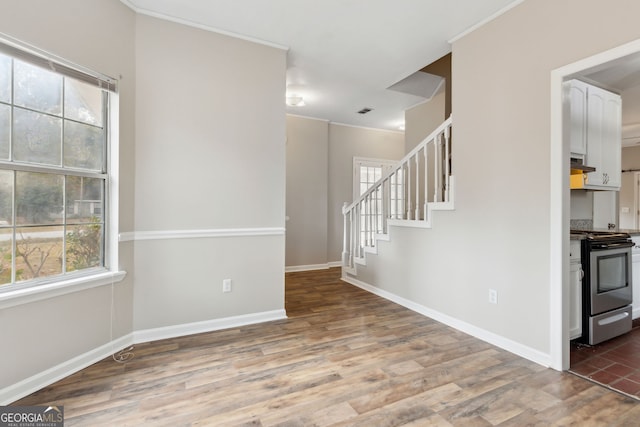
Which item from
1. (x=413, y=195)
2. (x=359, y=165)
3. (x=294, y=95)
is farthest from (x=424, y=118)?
(x=294, y=95)

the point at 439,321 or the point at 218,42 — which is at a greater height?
the point at 218,42

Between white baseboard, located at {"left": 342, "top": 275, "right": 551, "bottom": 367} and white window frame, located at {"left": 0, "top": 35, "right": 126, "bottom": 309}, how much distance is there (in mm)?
3002

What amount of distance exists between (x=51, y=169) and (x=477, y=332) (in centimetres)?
368

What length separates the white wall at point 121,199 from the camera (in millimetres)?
1880

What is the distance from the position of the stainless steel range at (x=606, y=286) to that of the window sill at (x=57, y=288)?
3940 mm

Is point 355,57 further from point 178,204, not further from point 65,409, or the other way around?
point 65,409

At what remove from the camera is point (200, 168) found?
2879 millimetres

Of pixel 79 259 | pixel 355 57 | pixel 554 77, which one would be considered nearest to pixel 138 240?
pixel 79 259

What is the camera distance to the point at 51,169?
210cm

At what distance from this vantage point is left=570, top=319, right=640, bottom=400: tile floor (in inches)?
81.4

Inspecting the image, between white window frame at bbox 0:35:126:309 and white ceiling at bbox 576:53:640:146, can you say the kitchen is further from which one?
white window frame at bbox 0:35:126:309

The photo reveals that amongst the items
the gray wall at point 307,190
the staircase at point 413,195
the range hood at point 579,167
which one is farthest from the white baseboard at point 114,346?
the range hood at point 579,167

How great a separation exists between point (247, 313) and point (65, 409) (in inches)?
60.6

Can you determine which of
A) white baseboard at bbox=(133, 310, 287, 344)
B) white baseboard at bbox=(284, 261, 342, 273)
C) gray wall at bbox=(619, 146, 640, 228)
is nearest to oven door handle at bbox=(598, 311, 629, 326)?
white baseboard at bbox=(133, 310, 287, 344)
